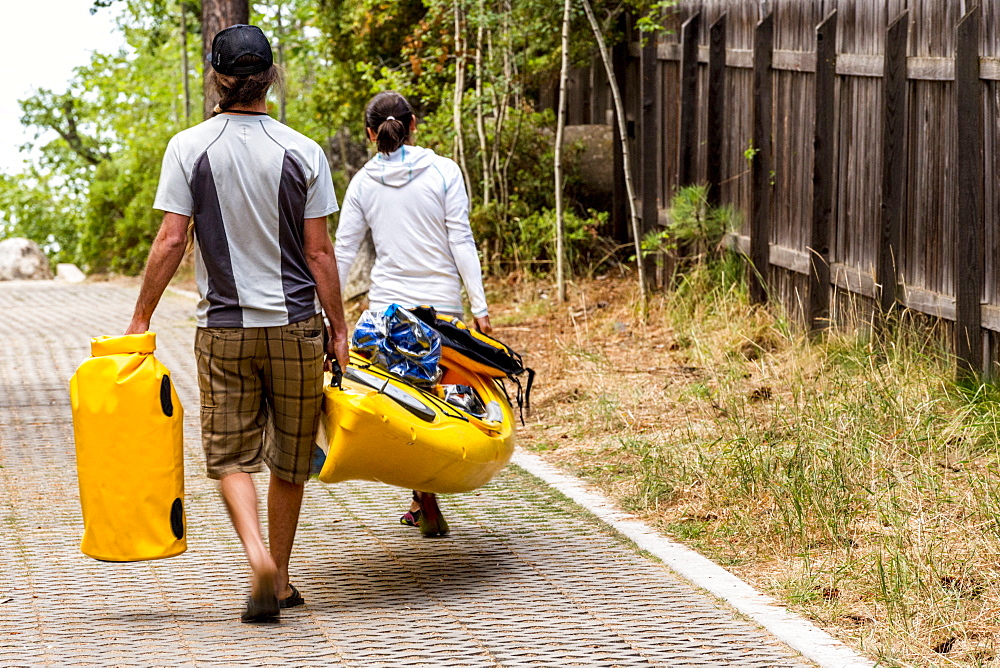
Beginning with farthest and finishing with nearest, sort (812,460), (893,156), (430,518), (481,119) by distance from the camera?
1. (481,119)
2. (893,156)
3. (812,460)
4. (430,518)

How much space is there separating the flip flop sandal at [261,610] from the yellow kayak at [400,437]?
0.47 meters

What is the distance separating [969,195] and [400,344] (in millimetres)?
3421

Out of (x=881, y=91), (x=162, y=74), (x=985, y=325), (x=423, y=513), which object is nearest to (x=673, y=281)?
(x=881, y=91)

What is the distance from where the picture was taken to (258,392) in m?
4.56

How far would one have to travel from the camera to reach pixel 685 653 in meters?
4.14

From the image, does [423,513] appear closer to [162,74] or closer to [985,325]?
[985,325]

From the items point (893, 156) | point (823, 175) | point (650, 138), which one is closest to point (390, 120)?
point (893, 156)

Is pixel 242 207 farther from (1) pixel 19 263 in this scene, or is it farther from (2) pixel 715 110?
(1) pixel 19 263

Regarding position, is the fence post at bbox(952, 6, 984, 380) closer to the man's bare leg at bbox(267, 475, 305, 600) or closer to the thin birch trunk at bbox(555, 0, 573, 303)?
the man's bare leg at bbox(267, 475, 305, 600)

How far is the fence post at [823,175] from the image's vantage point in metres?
8.59

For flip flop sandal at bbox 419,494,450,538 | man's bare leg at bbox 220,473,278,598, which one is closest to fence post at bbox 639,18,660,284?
flip flop sandal at bbox 419,494,450,538

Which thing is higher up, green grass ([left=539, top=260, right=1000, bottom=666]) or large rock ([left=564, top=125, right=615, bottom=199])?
large rock ([left=564, top=125, right=615, bottom=199])

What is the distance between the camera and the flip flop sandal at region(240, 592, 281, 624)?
4.42 m

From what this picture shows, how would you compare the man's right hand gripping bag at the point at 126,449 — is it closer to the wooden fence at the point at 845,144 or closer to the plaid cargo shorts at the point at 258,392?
the plaid cargo shorts at the point at 258,392
